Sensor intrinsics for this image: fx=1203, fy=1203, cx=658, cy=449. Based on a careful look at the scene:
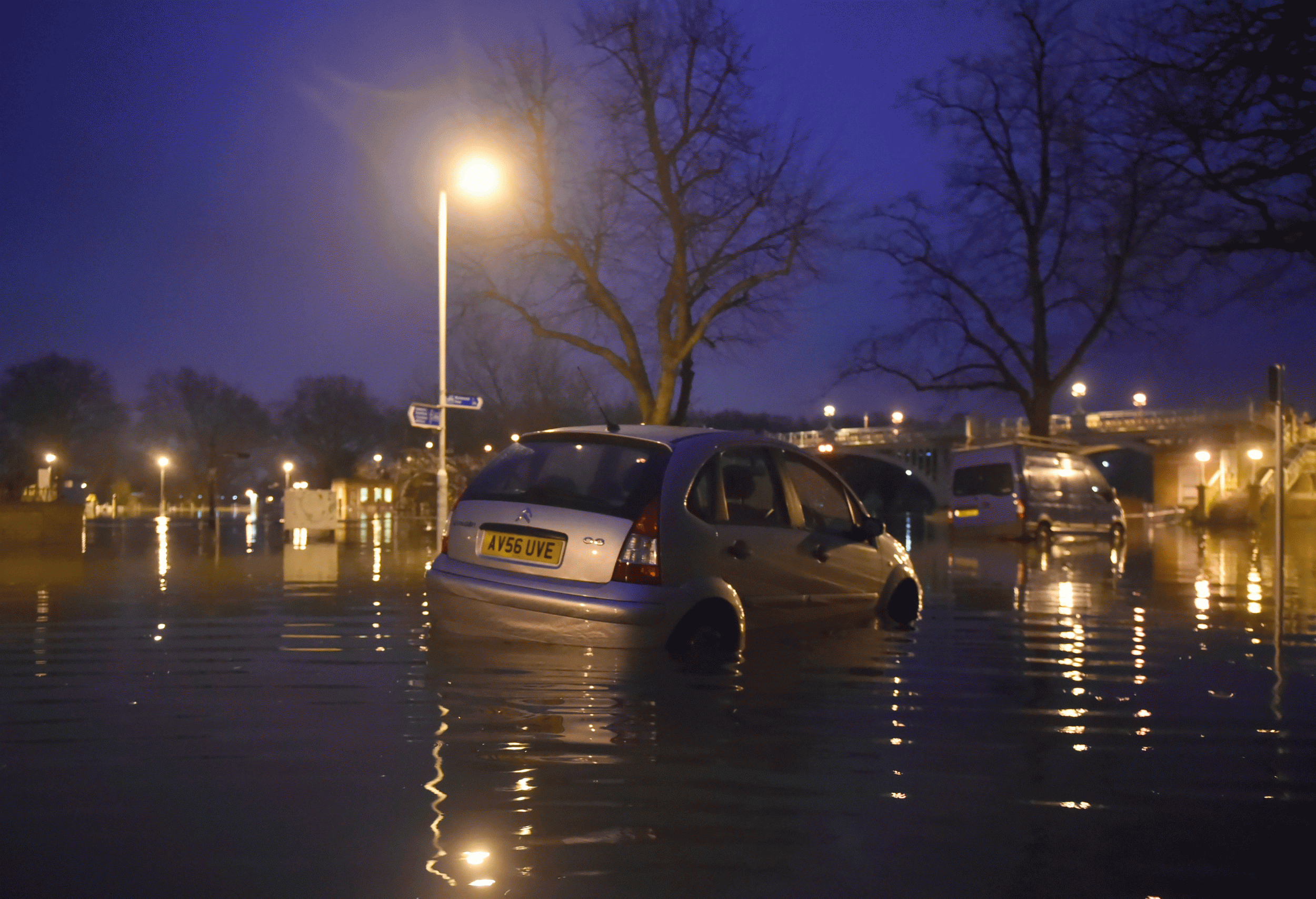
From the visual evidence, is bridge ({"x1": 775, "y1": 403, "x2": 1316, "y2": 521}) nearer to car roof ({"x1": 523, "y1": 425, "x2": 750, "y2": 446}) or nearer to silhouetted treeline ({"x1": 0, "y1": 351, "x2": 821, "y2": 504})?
silhouetted treeline ({"x1": 0, "y1": 351, "x2": 821, "y2": 504})

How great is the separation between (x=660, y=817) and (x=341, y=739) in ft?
5.72

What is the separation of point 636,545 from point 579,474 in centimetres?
109

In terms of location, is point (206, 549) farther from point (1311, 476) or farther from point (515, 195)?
point (1311, 476)

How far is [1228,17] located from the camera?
11.8m

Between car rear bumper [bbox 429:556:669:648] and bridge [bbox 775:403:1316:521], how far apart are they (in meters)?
38.5

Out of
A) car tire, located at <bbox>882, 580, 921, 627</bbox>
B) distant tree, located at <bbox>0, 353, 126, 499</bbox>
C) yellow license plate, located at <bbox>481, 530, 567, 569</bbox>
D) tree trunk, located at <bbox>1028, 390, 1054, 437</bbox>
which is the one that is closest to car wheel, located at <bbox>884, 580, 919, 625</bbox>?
car tire, located at <bbox>882, 580, 921, 627</bbox>

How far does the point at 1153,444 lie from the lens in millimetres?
71312

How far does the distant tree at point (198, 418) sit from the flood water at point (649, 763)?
63.5 m

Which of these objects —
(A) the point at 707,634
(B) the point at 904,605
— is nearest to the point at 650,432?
(A) the point at 707,634

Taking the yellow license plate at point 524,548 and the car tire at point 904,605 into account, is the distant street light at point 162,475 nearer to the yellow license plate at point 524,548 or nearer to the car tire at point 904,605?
the car tire at point 904,605

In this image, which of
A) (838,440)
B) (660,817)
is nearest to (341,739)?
(660,817)

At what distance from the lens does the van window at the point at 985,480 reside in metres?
24.4

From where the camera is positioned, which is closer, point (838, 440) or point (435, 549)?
point (435, 549)

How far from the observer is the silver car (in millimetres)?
6750
